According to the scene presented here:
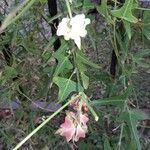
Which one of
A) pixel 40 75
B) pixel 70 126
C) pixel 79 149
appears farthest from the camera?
pixel 79 149

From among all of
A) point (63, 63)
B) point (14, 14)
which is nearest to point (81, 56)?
point (63, 63)

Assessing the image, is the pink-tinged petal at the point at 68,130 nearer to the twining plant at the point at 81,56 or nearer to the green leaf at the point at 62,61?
the twining plant at the point at 81,56

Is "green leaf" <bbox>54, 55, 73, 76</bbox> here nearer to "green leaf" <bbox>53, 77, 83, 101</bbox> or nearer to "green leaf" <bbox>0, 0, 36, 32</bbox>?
"green leaf" <bbox>53, 77, 83, 101</bbox>

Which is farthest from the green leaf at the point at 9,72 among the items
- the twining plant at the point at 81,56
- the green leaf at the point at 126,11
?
the green leaf at the point at 126,11

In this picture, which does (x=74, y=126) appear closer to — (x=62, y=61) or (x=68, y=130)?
(x=68, y=130)

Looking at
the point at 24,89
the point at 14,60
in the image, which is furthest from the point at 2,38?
the point at 24,89

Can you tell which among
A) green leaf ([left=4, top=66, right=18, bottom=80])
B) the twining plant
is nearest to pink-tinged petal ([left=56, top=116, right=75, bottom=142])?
the twining plant

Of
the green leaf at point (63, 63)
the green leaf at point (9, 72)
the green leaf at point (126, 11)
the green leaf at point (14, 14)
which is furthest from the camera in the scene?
the green leaf at point (9, 72)

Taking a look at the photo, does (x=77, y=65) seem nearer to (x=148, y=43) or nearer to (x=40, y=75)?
(x=148, y=43)

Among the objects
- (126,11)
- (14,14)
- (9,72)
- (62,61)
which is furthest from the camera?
(9,72)

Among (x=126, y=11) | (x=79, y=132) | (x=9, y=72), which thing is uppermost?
(x=126, y=11)

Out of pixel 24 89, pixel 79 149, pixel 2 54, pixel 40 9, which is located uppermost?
pixel 40 9
